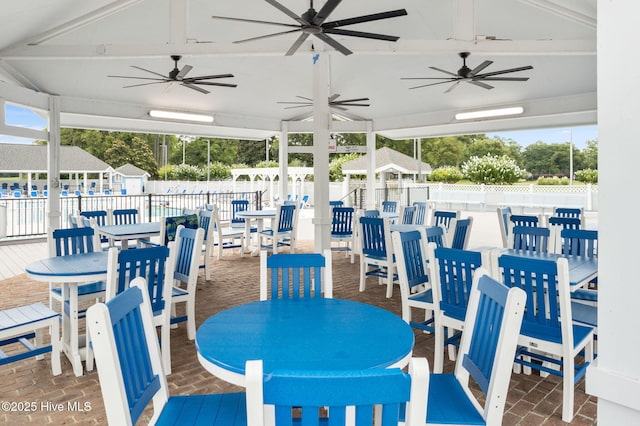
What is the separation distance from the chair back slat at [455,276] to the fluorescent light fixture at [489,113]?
25.2ft

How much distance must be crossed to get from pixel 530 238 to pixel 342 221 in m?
3.33

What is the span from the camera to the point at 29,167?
21.7m

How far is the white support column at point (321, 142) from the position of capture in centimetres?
581

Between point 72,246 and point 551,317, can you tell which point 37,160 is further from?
point 551,317

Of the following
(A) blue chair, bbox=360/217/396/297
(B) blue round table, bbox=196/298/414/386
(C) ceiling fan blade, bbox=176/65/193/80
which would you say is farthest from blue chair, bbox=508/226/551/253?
(C) ceiling fan blade, bbox=176/65/193/80

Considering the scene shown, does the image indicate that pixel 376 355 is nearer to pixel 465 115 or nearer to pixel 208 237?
pixel 208 237

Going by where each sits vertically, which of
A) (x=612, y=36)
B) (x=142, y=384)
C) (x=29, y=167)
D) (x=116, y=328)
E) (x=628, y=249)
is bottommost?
(x=142, y=384)

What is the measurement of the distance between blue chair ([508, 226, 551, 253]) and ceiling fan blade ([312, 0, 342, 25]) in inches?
112

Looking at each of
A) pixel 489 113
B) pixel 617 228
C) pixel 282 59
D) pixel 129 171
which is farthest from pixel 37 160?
pixel 617 228

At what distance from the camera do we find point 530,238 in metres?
4.84

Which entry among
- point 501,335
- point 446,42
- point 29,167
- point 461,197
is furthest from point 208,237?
point 29,167

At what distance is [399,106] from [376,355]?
31.6 feet

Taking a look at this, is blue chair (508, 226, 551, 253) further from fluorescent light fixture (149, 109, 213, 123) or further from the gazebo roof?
the gazebo roof

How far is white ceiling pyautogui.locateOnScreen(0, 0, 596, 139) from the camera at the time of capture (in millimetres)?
5223
